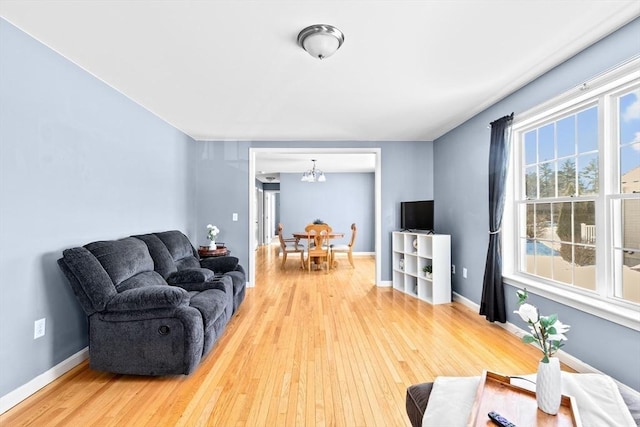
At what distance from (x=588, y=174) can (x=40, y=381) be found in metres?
4.38

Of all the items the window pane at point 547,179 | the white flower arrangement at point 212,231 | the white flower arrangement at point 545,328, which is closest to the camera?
the white flower arrangement at point 545,328

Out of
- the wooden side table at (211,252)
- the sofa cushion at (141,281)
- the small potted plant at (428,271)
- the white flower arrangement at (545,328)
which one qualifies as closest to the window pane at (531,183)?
the small potted plant at (428,271)

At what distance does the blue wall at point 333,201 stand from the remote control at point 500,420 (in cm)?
779

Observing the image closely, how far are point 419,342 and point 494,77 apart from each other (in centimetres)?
255

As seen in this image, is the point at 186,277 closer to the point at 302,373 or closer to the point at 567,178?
the point at 302,373

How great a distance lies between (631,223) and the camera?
2.08 metres

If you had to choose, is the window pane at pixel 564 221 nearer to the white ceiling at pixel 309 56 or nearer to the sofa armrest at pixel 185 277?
the white ceiling at pixel 309 56

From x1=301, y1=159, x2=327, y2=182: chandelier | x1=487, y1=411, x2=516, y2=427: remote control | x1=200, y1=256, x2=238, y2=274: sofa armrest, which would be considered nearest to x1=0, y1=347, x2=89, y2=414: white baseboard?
x1=200, y1=256, x2=238, y2=274: sofa armrest

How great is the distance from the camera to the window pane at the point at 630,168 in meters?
2.02

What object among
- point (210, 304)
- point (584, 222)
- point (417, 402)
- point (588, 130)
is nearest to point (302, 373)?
point (210, 304)

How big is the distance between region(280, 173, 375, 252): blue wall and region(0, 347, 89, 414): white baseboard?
6.72m

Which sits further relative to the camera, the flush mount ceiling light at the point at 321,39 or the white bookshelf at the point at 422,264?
the white bookshelf at the point at 422,264

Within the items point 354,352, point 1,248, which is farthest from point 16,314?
point 354,352

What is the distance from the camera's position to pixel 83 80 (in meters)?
2.55
